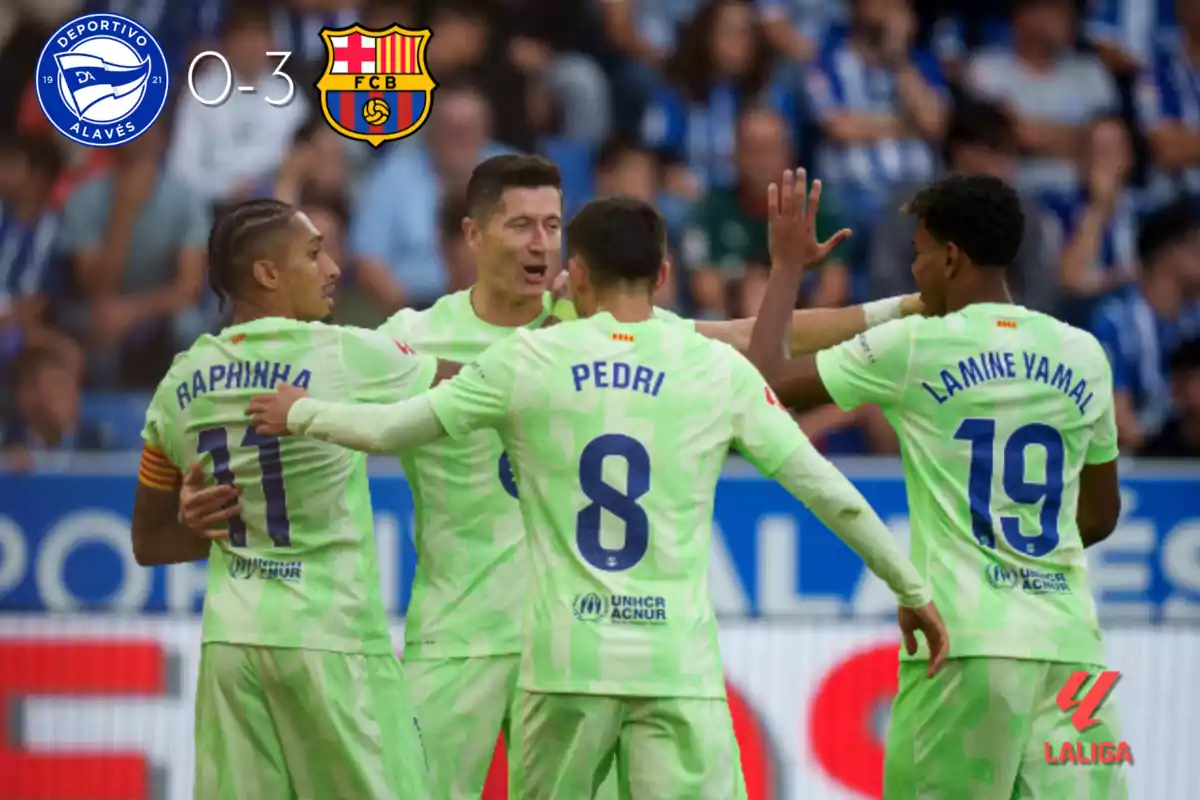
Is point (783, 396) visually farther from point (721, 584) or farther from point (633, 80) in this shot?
point (633, 80)

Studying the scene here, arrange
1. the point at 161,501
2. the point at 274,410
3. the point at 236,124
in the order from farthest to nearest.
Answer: the point at 236,124, the point at 161,501, the point at 274,410

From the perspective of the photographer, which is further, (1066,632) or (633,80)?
(633,80)

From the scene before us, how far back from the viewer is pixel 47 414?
35.3 ft

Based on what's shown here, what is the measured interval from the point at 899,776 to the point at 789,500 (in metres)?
2.84

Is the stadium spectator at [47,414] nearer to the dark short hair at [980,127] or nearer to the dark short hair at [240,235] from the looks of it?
the dark short hair at [240,235]

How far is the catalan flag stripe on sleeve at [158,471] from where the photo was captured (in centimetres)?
620

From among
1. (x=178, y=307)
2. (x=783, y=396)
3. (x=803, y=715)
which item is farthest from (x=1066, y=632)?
(x=178, y=307)

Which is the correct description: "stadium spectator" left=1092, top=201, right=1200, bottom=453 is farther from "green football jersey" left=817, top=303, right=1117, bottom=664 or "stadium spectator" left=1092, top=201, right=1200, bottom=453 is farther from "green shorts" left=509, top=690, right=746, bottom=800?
"green shorts" left=509, top=690, right=746, bottom=800

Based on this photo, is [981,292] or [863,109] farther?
[863,109]

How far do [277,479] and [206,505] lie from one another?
0.23 meters

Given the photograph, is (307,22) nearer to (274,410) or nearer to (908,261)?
(908,261)

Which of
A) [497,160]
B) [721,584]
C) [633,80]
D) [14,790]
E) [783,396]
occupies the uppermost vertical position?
[633,80]

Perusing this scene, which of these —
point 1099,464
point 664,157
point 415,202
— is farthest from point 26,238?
point 1099,464

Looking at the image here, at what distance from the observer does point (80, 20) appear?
35.2 ft
